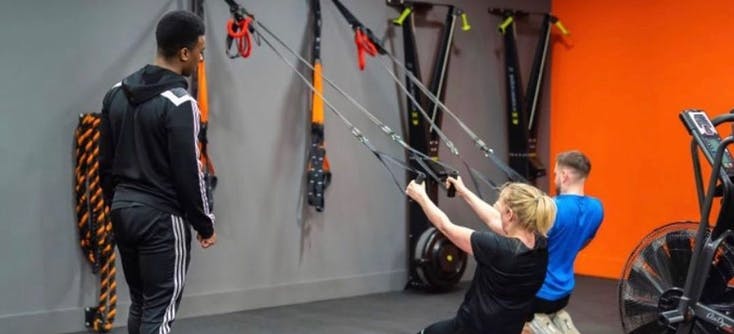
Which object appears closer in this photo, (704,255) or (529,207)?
(529,207)

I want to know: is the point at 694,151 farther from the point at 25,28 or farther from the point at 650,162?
the point at 25,28

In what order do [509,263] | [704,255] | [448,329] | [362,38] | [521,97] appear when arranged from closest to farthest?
[509,263]
[448,329]
[704,255]
[362,38]
[521,97]

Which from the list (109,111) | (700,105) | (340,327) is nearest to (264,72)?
(340,327)

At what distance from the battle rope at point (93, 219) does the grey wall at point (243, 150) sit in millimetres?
63

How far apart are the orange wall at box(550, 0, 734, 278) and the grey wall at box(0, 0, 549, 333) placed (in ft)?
1.60

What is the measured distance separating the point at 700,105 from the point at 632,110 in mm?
555

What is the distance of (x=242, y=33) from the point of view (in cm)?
518

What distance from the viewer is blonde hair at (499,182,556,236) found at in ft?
10.3

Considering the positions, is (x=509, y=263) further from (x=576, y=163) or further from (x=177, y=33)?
(x=177, y=33)

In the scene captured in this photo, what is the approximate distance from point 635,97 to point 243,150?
3044mm

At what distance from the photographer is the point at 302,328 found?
5.08 meters

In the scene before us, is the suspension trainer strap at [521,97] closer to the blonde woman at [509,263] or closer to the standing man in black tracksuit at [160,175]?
the blonde woman at [509,263]

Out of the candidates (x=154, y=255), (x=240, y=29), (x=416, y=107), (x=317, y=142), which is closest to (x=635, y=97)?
(x=416, y=107)

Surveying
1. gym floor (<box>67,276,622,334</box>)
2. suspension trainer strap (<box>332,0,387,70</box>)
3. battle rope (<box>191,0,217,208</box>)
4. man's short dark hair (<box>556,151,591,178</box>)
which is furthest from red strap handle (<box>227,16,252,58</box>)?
man's short dark hair (<box>556,151,591,178</box>)
